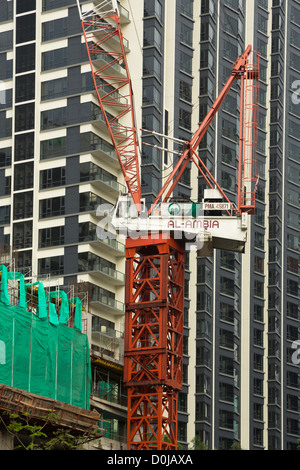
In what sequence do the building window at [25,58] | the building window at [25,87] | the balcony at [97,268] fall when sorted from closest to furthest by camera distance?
the balcony at [97,268]
the building window at [25,87]
the building window at [25,58]

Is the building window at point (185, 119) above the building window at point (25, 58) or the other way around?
the other way around

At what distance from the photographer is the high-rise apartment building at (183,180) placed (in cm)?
14112

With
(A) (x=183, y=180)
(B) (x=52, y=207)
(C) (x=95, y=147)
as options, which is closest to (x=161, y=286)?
(B) (x=52, y=207)

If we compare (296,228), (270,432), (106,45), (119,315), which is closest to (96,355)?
(119,315)

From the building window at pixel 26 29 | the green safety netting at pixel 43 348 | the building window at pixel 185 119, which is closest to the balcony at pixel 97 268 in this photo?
the green safety netting at pixel 43 348

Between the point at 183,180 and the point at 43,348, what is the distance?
188 feet

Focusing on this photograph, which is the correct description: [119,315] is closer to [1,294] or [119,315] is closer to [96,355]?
[96,355]

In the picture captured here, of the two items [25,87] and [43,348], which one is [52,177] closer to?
[25,87]

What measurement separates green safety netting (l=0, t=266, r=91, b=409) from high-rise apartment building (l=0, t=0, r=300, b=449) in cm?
816

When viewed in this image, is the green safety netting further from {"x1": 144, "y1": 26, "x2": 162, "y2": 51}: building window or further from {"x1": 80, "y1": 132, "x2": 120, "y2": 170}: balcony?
{"x1": 144, "y1": 26, "x2": 162, "y2": 51}: building window

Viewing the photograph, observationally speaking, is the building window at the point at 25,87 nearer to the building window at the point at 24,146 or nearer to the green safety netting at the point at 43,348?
the building window at the point at 24,146

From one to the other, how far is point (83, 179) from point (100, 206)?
3.77m

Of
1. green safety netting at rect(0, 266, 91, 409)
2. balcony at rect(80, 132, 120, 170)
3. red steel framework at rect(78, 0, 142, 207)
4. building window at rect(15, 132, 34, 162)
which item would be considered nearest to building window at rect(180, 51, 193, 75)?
red steel framework at rect(78, 0, 142, 207)

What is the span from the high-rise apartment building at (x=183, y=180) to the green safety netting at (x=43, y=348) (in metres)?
8.16
